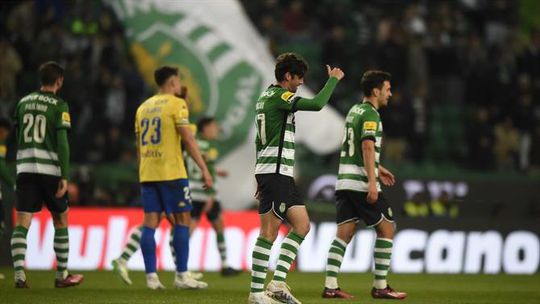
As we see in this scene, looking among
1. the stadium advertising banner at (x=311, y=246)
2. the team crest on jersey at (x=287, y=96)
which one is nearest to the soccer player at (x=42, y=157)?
the team crest on jersey at (x=287, y=96)

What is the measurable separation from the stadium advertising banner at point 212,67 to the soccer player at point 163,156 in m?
8.39

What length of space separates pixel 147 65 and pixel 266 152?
11015mm

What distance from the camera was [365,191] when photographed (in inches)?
475

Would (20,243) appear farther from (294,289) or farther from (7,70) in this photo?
(7,70)

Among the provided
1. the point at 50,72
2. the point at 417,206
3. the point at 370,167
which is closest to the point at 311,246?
the point at 417,206

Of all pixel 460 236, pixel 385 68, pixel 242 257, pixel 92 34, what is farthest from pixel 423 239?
pixel 92 34

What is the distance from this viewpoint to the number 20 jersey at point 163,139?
12414mm

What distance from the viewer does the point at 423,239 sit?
60.7ft

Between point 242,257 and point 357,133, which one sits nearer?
point 357,133

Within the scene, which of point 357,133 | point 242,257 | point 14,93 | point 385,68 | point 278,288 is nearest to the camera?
point 278,288

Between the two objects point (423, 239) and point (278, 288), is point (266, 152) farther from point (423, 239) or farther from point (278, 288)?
point (423, 239)

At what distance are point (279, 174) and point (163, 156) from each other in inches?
88.4

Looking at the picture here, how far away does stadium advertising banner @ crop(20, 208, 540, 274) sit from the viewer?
701 inches

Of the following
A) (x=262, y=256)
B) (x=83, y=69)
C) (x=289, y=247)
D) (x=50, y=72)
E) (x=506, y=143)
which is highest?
(x=83, y=69)
